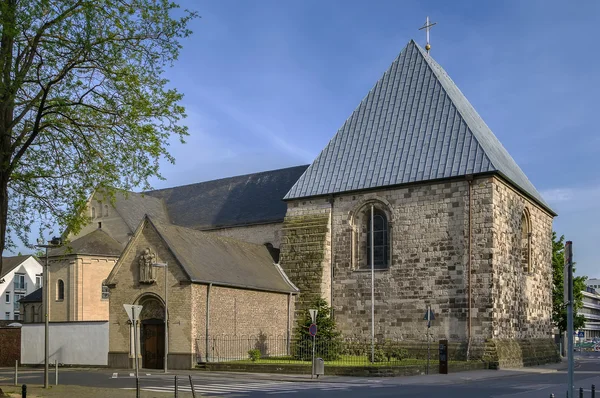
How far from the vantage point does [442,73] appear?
38.8 m

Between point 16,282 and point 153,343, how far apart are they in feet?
173

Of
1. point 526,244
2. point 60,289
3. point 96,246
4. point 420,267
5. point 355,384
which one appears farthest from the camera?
point 60,289

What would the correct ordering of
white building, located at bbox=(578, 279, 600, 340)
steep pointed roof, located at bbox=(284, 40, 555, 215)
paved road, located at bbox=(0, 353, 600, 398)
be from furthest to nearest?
1. white building, located at bbox=(578, 279, 600, 340)
2. steep pointed roof, located at bbox=(284, 40, 555, 215)
3. paved road, located at bbox=(0, 353, 600, 398)

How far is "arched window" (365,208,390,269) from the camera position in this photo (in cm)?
3459

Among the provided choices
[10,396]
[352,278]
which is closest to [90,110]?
[10,396]

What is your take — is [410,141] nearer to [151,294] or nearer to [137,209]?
[151,294]

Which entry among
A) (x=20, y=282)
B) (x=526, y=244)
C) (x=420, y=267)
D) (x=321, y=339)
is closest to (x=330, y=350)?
(x=321, y=339)

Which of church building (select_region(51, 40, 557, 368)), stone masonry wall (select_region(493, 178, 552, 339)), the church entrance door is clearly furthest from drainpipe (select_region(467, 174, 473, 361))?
the church entrance door

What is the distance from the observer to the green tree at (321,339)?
31.3 metres

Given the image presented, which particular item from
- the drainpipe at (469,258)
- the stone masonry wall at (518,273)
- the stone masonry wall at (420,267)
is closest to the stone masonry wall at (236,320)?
the stone masonry wall at (420,267)

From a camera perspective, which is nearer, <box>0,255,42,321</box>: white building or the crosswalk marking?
the crosswalk marking

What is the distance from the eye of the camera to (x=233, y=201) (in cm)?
4472

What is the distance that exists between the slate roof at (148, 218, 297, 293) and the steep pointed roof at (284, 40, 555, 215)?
13.3ft

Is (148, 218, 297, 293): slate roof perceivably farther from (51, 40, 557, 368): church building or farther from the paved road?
the paved road
